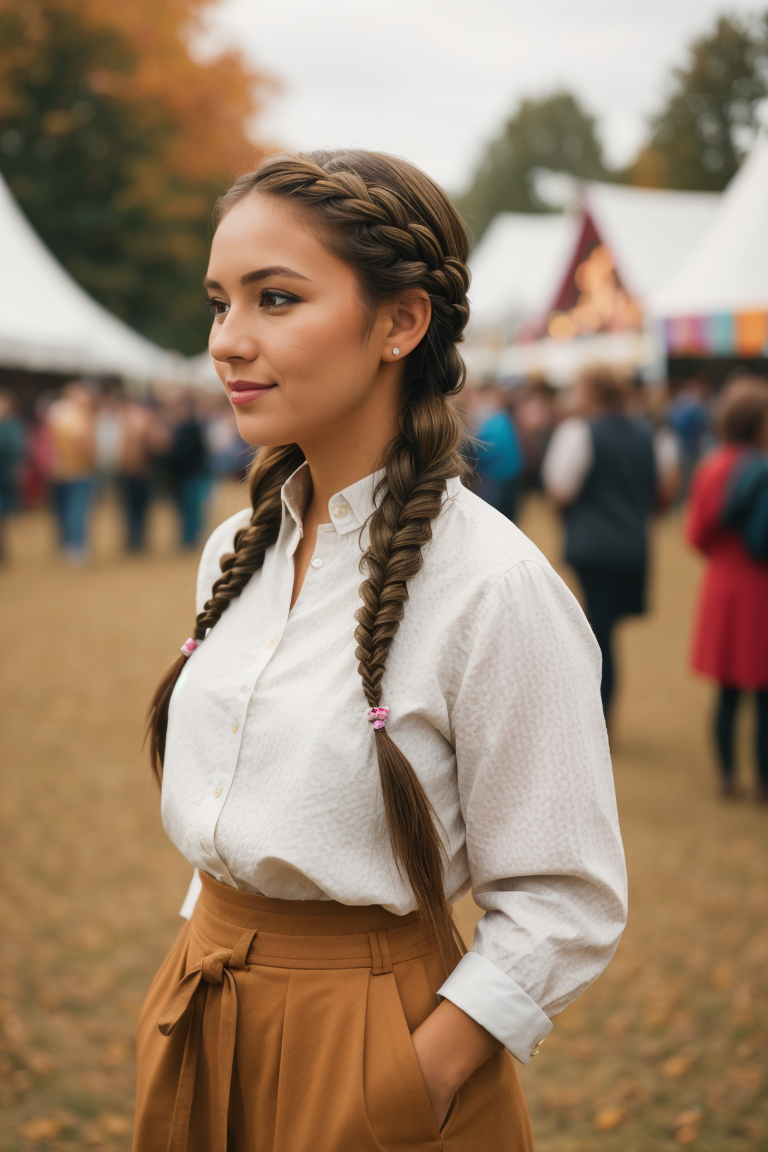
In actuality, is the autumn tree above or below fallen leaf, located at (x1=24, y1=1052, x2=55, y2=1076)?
above

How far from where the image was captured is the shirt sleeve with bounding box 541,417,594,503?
5699mm

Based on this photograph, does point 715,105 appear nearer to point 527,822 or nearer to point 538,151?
point 538,151

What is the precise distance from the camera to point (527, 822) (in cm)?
143

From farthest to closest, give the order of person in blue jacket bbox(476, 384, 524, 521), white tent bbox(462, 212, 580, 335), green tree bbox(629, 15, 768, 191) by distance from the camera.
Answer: green tree bbox(629, 15, 768, 191), white tent bbox(462, 212, 580, 335), person in blue jacket bbox(476, 384, 524, 521)

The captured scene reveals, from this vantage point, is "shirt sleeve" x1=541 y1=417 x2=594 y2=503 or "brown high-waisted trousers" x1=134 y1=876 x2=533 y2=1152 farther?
"shirt sleeve" x1=541 y1=417 x2=594 y2=503

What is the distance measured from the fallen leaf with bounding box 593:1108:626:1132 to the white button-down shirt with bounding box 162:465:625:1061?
203cm

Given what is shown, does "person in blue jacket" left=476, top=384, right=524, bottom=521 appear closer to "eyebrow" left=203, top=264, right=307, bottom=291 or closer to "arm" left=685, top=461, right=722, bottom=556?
"arm" left=685, top=461, right=722, bottom=556

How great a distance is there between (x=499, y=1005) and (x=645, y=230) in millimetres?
24316

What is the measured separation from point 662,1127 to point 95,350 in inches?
723

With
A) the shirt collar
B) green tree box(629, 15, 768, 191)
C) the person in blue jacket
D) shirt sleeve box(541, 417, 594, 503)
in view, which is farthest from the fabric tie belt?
green tree box(629, 15, 768, 191)

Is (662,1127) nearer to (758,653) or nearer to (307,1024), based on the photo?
(307,1024)

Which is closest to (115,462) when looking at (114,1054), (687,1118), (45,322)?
(45,322)

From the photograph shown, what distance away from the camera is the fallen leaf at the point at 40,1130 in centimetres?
314

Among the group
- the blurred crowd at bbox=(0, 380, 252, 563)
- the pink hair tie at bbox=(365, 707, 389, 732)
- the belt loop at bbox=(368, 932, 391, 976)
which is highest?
the pink hair tie at bbox=(365, 707, 389, 732)
